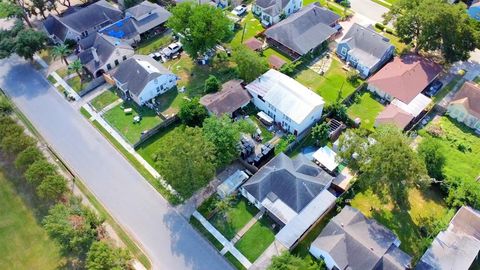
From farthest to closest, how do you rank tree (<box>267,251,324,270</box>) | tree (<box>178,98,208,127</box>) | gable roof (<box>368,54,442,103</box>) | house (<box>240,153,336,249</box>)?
1. gable roof (<box>368,54,442,103</box>)
2. tree (<box>178,98,208,127</box>)
3. house (<box>240,153,336,249</box>)
4. tree (<box>267,251,324,270</box>)

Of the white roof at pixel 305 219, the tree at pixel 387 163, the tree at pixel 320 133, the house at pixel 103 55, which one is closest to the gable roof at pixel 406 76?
the tree at pixel 320 133

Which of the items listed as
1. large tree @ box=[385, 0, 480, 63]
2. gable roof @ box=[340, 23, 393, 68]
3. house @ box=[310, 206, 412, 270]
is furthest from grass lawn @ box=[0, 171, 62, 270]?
large tree @ box=[385, 0, 480, 63]

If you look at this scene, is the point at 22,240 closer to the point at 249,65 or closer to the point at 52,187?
the point at 52,187

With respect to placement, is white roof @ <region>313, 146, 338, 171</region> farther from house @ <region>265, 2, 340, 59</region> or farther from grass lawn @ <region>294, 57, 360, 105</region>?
house @ <region>265, 2, 340, 59</region>

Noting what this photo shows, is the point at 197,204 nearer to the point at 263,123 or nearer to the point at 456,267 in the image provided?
the point at 263,123

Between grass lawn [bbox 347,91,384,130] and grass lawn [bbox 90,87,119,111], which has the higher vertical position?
grass lawn [bbox 347,91,384,130]

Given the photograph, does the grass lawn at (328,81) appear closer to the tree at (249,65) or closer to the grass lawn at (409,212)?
the tree at (249,65)

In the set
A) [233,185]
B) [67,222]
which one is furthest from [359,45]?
[67,222]
